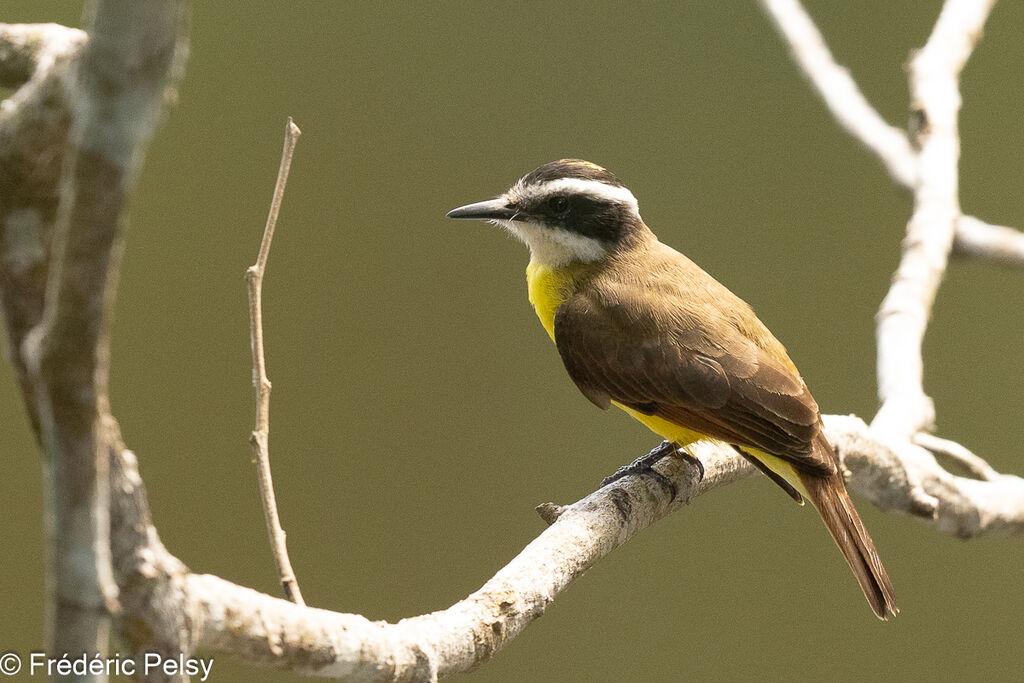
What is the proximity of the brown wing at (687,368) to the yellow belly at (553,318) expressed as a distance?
0.16 feet

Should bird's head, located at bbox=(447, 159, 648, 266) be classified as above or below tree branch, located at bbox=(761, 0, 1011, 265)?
below

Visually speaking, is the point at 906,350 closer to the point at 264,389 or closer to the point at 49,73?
the point at 264,389

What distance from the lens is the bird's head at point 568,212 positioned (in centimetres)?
249

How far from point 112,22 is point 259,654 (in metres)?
0.61

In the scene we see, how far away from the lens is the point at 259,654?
97cm

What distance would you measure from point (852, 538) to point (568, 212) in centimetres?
101

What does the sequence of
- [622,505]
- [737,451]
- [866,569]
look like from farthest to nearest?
[737,451], [866,569], [622,505]

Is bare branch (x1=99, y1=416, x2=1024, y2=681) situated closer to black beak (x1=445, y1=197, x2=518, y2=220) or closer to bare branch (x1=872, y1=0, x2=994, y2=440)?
bare branch (x1=872, y1=0, x2=994, y2=440)

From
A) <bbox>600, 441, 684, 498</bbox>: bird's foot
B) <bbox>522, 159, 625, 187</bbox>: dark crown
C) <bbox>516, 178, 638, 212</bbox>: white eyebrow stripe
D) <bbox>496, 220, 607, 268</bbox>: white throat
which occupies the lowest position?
<bbox>600, 441, 684, 498</bbox>: bird's foot

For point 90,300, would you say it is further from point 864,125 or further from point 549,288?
point 864,125

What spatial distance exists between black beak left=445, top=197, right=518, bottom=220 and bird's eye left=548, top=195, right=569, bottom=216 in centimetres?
9

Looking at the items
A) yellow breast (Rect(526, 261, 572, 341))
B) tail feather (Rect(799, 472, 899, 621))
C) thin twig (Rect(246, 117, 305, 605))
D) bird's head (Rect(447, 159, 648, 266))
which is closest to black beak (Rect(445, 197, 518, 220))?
bird's head (Rect(447, 159, 648, 266))

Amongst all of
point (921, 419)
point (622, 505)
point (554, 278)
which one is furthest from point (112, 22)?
point (921, 419)

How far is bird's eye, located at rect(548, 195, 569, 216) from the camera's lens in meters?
2.51
